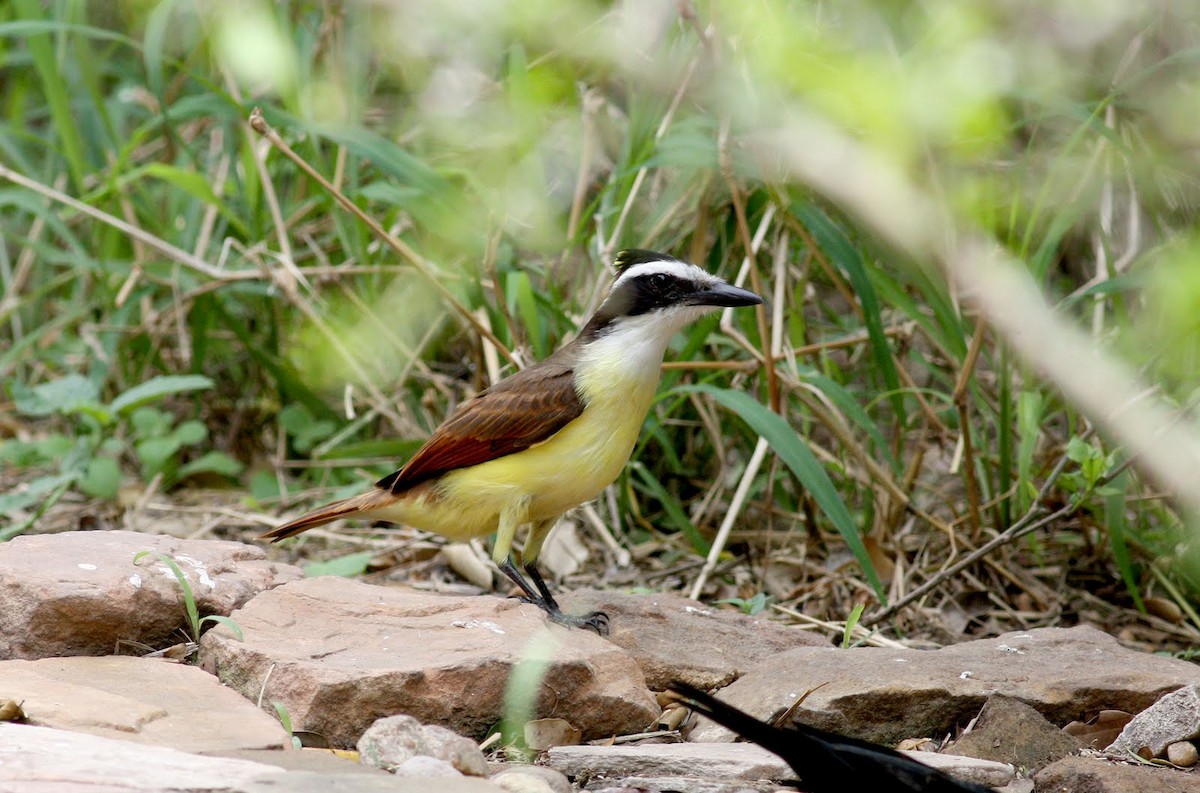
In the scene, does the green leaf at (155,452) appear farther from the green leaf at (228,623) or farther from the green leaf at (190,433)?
A: the green leaf at (228,623)

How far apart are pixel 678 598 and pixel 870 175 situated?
6.53ft

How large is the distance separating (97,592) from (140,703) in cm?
47

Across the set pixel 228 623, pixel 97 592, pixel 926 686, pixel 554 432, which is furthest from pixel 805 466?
pixel 97 592

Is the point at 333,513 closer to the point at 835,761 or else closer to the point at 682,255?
the point at 682,255

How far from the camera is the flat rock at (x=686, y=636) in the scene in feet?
12.2

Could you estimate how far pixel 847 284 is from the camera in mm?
5543

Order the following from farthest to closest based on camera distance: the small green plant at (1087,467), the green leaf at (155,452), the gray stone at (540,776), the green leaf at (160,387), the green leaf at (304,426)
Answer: the green leaf at (304,426), the green leaf at (155,452), the green leaf at (160,387), the small green plant at (1087,467), the gray stone at (540,776)

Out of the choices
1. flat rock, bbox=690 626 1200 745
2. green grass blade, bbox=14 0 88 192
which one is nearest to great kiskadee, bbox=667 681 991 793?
flat rock, bbox=690 626 1200 745

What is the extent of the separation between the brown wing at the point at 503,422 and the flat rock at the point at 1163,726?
5.76 feet

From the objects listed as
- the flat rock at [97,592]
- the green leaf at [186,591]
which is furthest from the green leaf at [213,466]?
the green leaf at [186,591]

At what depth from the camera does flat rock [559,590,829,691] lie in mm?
3715

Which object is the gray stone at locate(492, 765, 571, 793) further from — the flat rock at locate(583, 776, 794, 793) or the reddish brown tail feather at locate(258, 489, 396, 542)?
the reddish brown tail feather at locate(258, 489, 396, 542)

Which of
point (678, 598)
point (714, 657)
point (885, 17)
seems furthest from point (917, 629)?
point (885, 17)

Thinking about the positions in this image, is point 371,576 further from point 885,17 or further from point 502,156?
point 885,17
